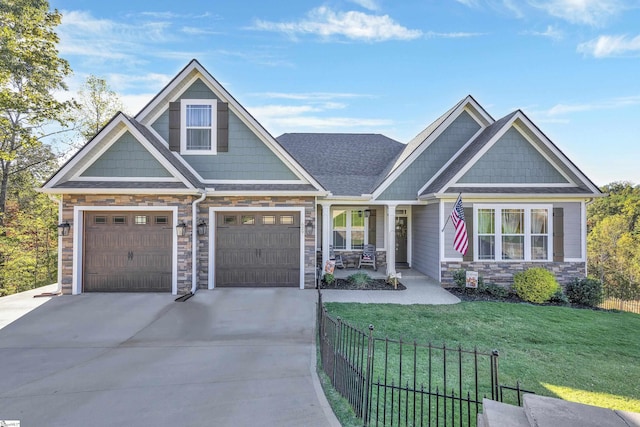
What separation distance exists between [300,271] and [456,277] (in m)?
5.57

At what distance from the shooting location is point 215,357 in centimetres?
530

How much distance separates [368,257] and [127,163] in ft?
33.4

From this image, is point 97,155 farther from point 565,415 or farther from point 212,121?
point 565,415

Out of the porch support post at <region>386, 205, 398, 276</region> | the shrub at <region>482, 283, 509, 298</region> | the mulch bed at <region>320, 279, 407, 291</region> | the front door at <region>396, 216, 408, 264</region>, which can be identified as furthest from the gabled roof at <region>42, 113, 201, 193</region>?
the shrub at <region>482, 283, 509, 298</region>

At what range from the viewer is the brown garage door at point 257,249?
10266 millimetres

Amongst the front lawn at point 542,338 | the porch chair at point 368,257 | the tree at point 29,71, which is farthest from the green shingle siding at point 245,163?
the tree at point 29,71

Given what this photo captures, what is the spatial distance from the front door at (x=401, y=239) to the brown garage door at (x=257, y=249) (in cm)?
687

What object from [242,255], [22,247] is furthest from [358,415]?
[22,247]

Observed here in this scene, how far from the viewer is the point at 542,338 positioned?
6883 mm

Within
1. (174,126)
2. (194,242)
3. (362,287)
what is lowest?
(362,287)

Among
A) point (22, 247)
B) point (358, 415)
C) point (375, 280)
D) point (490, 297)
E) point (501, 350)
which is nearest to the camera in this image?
point (358, 415)

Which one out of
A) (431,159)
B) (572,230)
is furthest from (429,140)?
(572,230)

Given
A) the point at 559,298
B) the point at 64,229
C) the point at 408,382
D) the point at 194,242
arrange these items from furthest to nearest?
1. the point at 559,298
2. the point at 194,242
3. the point at 64,229
4. the point at 408,382

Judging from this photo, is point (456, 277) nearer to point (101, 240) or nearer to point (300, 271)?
point (300, 271)
